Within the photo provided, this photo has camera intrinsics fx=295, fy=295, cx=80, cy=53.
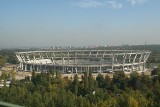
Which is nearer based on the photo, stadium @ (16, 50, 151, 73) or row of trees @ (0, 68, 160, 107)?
row of trees @ (0, 68, 160, 107)

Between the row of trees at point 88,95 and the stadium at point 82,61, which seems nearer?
the row of trees at point 88,95

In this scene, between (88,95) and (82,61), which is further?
(82,61)

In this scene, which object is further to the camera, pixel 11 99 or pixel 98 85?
pixel 98 85

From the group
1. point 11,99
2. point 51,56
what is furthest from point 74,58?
point 11,99

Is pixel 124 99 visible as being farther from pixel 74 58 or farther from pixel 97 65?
pixel 74 58

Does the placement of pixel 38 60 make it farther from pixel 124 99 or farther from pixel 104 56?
pixel 124 99

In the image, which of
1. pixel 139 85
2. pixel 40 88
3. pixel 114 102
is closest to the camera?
pixel 114 102

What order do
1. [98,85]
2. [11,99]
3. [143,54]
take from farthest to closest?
[143,54] → [98,85] → [11,99]
